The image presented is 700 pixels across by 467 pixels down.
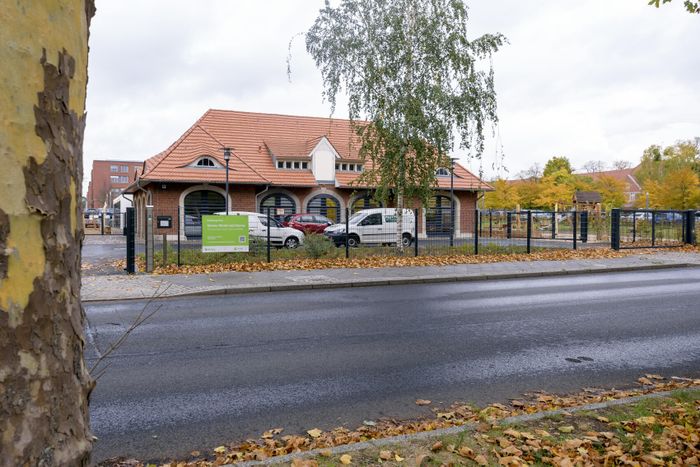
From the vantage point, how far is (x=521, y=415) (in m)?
4.25

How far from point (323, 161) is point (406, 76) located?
16781mm

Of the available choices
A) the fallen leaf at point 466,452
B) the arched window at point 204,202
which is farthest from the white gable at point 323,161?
the fallen leaf at point 466,452

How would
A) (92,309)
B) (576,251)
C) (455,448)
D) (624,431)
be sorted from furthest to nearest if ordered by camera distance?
(576,251)
(92,309)
(624,431)
(455,448)

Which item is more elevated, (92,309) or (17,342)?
(17,342)

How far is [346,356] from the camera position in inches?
254

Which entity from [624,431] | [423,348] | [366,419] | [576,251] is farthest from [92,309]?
[576,251]

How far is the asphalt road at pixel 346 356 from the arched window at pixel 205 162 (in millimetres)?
21516

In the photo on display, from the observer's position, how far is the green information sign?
50.5ft

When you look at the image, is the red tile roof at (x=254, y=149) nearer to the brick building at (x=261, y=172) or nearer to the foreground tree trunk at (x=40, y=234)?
the brick building at (x=261, y=172)

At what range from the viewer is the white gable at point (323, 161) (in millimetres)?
34625

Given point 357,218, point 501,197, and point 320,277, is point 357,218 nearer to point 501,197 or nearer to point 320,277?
point 320,277

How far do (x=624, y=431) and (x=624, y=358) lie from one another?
8.96 ft

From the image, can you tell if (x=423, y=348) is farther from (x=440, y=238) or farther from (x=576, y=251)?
(x=576, y=251)

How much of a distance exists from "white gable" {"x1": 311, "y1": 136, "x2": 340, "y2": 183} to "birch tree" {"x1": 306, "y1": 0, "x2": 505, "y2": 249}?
15.7 metres
